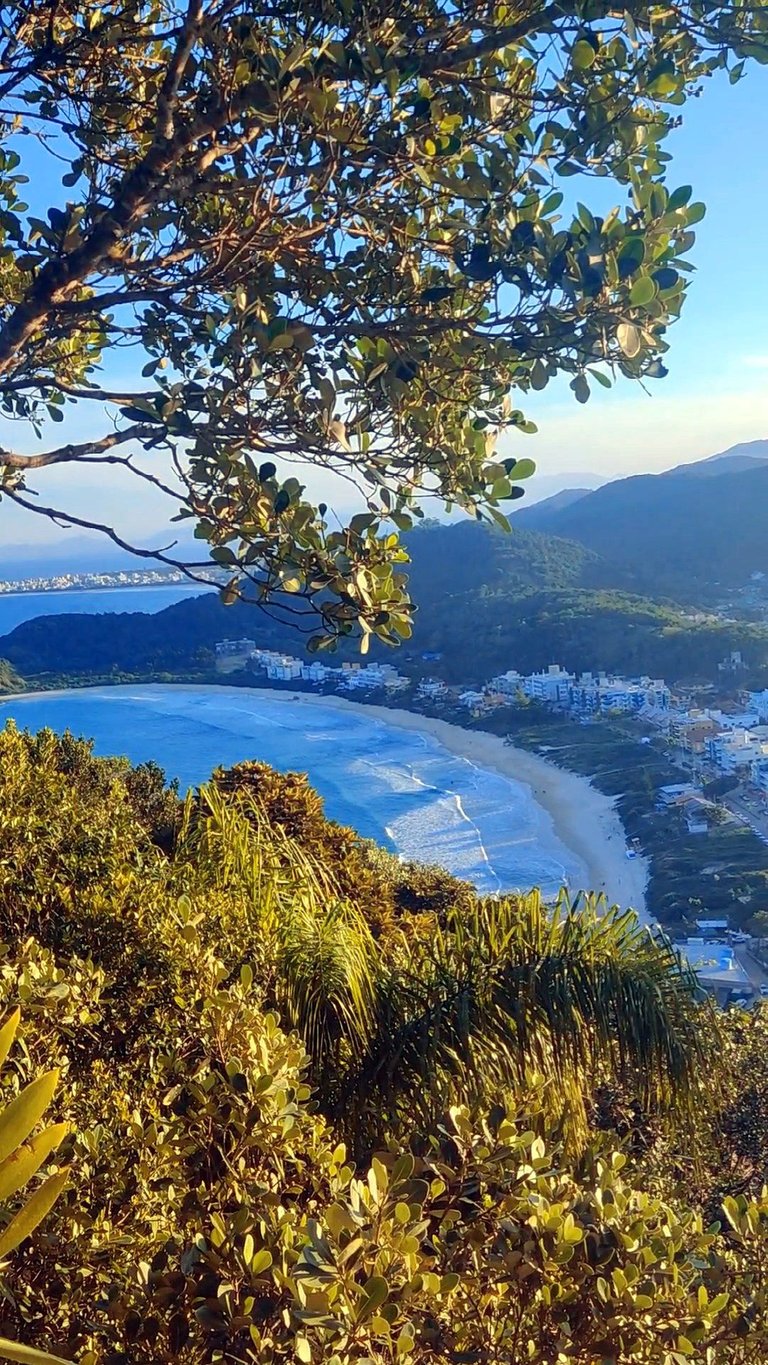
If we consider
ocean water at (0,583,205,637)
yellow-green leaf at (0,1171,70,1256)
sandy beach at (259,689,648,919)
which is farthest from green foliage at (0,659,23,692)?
yellow-green leaf at (0,1171,70,1256)

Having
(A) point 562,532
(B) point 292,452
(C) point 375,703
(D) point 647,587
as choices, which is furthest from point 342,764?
(A) point 562,532

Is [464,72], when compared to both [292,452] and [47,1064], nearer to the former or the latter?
[292,452]

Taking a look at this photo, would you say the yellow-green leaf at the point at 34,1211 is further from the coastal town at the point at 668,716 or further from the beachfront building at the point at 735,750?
the beachfront building at the point at 735,750

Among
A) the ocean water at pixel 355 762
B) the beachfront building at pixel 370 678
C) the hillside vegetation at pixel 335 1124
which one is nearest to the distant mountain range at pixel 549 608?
the beachfront building at pixel 370 678

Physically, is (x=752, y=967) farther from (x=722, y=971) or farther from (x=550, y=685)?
(x=550, y=685)

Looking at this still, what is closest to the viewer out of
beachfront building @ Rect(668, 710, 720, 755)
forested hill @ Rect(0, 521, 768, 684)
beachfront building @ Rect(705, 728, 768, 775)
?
beachfront building @ Rect(705, 728, 768, 775)

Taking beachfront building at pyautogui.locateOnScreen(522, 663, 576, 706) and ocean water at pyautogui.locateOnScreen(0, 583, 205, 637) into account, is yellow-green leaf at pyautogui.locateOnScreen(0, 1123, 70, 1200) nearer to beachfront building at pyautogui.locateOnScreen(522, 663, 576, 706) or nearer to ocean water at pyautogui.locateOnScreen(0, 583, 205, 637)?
beachfront building at pyautogui.locateOnScreen(522, 663, 576, 706)

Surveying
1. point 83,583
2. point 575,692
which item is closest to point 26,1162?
point 575,692
